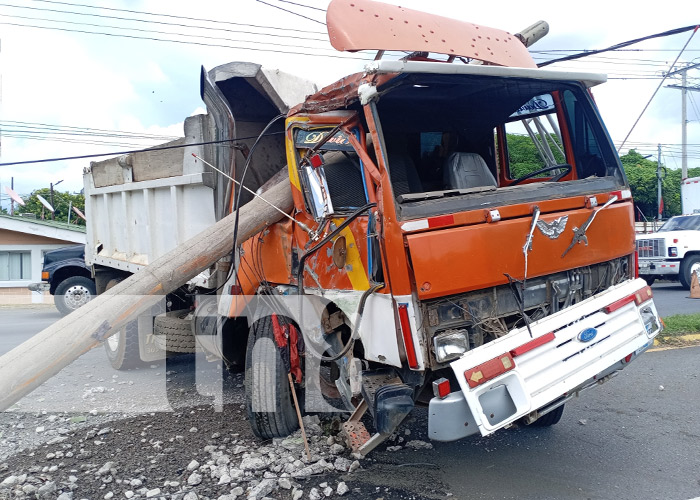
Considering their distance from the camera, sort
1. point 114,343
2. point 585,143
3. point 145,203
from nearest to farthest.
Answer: point 585,143 < point 145,203 < point 114,343

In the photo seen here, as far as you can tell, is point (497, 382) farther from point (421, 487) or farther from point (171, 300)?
point (171, 300)

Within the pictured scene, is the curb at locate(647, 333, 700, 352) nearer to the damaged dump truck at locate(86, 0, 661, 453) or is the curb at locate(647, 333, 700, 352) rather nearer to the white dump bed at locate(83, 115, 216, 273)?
the damaged dump truck at locate(86, 0, 661, 453)

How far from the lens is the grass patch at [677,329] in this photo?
700cm

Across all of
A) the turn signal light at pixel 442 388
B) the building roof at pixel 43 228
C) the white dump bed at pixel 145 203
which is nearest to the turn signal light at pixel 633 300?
the turn signal light at pixel 442 388

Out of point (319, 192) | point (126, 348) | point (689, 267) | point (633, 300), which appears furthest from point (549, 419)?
point (689, 267)

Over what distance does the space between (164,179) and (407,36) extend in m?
3.41

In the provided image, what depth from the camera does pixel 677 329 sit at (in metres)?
7.26

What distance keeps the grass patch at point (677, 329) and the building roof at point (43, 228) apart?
17.2m

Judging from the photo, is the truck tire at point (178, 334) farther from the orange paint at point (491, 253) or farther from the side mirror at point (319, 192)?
the orange paint at point (491, 253)

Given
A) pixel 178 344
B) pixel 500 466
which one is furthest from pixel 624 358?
pixel 178 344

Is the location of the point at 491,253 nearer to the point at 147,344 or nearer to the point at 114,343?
the point at 147,344

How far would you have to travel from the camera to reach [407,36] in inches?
139

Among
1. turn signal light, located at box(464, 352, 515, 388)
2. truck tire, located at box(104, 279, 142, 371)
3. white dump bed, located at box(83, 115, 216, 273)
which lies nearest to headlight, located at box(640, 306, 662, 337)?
turn signal light, located at box(464, 352, 515, 388)

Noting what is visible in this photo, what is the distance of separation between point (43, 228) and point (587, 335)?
19.5 metres
